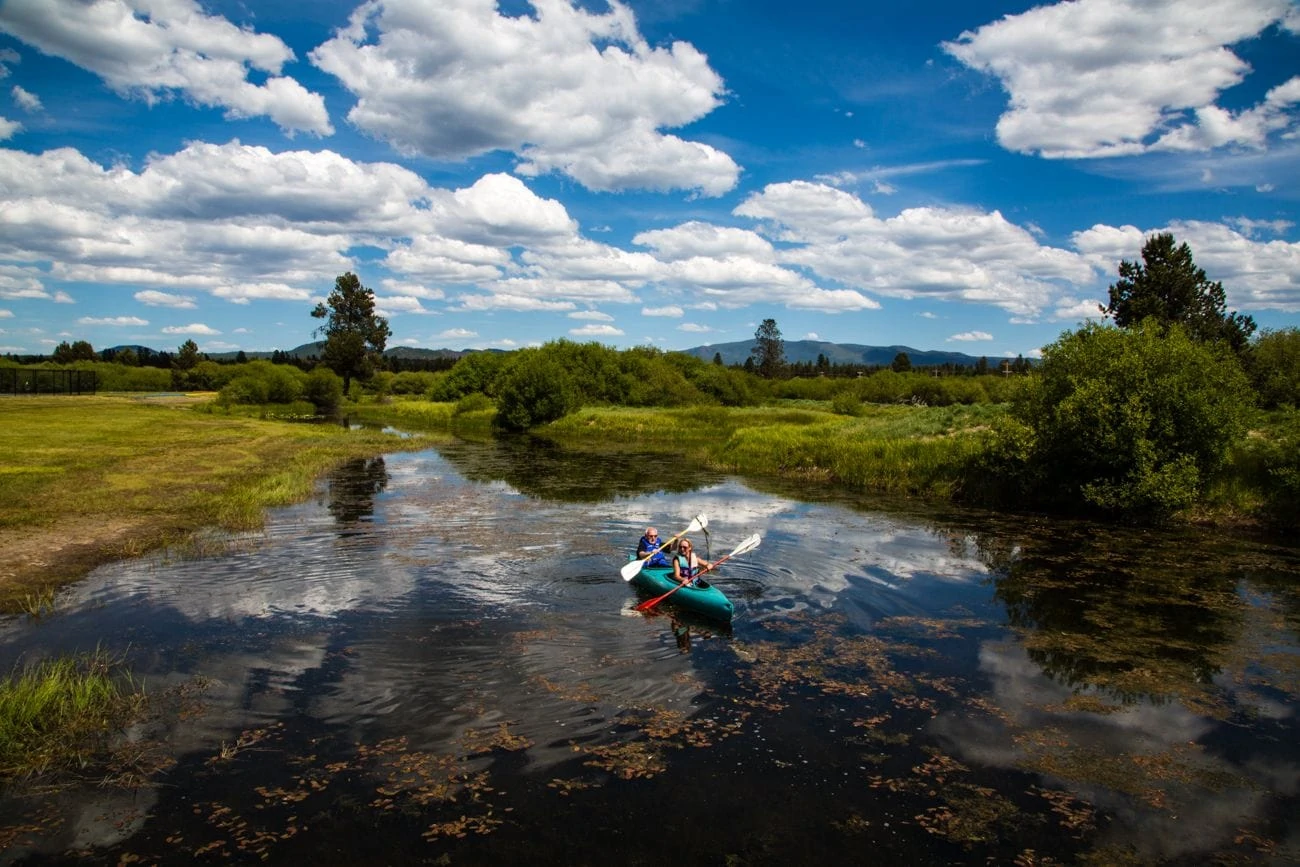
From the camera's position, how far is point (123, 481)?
26.3 meters

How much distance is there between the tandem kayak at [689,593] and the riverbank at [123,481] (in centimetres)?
1180

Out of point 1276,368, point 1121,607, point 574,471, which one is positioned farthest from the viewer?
point 1276,368

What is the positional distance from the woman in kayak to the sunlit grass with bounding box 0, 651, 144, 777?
9.66 metres

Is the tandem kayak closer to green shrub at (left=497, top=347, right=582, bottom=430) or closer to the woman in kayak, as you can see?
the woman in kayak

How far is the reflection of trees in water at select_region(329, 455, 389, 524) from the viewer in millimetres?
25250

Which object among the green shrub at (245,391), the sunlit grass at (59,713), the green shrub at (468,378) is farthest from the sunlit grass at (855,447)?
the green shrub at (468,378)

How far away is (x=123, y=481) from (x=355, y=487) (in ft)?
26.3

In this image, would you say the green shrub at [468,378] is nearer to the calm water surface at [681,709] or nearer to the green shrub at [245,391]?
the green shrub at [245,391]

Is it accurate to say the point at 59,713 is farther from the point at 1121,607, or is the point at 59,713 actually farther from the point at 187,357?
the point at 187,357

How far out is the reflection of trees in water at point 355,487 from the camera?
25.2m

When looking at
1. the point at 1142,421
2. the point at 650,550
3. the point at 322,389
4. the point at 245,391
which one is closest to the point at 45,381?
the point at 245,391

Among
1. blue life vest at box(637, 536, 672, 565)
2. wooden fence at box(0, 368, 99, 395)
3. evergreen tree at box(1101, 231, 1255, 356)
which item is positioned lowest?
blue life vest at box(637, 536, 672, 565)

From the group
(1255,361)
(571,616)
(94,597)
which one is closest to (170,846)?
(571,616)

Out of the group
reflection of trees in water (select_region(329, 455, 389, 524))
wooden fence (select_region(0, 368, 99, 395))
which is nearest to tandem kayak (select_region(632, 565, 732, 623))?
reflection of trees in water (select_region(329, 455, 389, 524))
